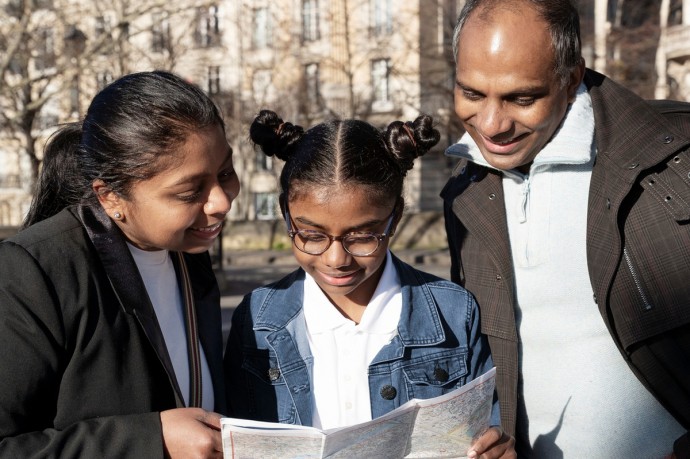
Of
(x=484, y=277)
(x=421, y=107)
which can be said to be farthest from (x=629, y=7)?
(x=484, y=277)

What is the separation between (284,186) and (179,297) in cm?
47

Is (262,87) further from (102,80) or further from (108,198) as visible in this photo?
(108,198)

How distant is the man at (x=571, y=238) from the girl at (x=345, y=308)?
0.18m

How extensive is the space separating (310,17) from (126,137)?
93.5 feet

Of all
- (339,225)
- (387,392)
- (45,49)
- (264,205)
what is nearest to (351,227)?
(339,225)

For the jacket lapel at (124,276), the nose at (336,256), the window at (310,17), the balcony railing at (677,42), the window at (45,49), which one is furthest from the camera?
the window at (310,17)

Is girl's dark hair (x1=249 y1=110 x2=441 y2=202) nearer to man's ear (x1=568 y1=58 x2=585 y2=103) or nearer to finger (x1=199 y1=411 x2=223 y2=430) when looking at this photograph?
man's ear (x1=568 y1=58 x2=585 y2=103)

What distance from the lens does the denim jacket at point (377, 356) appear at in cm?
244

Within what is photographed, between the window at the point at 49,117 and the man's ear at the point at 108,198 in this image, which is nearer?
the man's ear at the point at 108,198

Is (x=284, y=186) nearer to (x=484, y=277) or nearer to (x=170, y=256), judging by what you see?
(x=170, y=256)

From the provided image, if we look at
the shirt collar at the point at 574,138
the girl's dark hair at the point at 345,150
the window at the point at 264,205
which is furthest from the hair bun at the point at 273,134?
A: the window at the point at 264,205

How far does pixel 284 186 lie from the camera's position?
8.43ft

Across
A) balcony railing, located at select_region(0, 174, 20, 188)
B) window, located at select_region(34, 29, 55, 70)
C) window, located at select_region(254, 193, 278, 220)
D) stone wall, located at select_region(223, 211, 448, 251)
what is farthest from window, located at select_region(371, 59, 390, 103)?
balcony railing, located at select_region(0, 174, 20, 188)

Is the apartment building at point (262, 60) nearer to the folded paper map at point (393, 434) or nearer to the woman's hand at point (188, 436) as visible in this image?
the woman's hand at point (188, 436)
